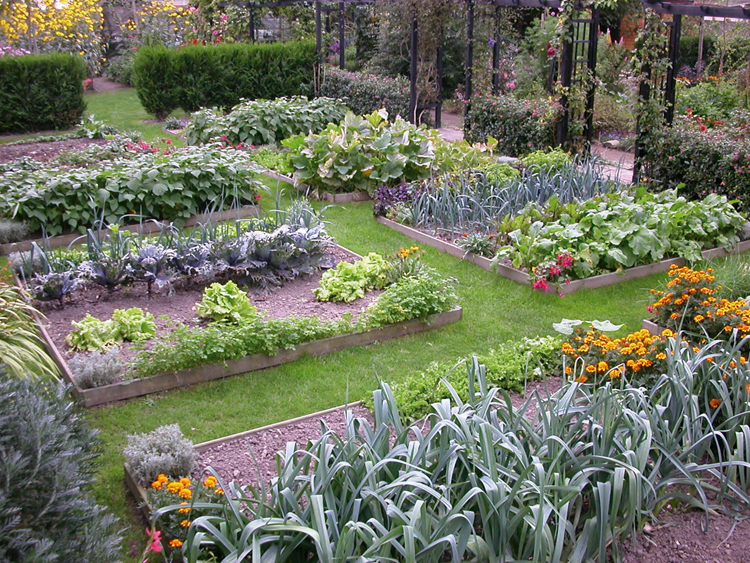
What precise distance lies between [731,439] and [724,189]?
520 cm

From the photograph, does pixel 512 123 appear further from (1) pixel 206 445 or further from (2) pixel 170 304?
(1) pixel 206 445

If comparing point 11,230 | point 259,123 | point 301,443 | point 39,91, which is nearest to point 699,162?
point 301,443

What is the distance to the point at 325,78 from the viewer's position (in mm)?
15414

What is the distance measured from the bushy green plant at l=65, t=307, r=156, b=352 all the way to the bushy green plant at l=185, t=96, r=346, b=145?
641 cm

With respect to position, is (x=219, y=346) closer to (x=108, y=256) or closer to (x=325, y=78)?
(x=108, y=256)

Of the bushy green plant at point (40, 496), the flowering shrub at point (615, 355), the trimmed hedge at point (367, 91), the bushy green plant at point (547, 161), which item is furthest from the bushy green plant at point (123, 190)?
the trimmed hedge at point (367, 91)

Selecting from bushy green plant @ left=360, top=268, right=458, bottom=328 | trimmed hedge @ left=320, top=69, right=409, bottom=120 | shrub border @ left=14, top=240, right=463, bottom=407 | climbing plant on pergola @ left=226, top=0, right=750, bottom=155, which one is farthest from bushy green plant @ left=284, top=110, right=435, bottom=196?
trimmed hedge @ left=320, top=69, right=409, bottom=120

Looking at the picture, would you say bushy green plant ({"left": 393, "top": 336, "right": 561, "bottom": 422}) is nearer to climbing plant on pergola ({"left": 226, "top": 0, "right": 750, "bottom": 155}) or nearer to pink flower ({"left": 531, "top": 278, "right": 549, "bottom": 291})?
pink flower ({"left": 531, "top": 278, "right": 549, "bottom": 291})

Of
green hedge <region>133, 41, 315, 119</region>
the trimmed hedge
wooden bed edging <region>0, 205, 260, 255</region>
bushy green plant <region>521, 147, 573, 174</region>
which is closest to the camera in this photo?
wooden bed edging <region>0, 205, 260, 255</region>

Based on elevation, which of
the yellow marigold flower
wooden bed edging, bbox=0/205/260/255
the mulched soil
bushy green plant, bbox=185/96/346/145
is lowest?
the mulched soil

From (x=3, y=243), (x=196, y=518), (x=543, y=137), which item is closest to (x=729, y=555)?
(x=196, y=518)

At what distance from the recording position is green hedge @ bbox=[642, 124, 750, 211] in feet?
25.1

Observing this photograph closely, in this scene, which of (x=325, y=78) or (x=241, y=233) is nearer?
(x=241, y=233)

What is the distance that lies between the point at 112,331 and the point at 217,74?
1091 centimetres
